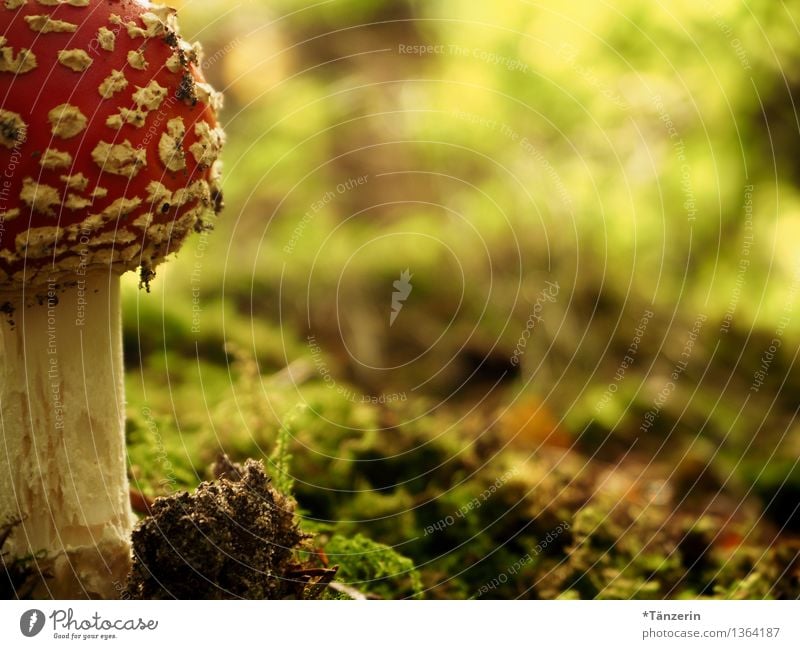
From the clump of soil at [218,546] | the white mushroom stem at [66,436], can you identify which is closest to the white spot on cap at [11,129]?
the white mushroom stem at [66,436]

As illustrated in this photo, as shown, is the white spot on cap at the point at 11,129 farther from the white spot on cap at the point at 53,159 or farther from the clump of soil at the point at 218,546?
the clump of soil at the point at 218,546

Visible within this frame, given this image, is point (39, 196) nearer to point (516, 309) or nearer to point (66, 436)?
point (66, 436)

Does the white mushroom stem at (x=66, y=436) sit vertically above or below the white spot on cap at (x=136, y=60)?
below

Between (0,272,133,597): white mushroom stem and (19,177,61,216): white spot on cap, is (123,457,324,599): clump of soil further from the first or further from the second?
(19,177,61,216): white spot on cap

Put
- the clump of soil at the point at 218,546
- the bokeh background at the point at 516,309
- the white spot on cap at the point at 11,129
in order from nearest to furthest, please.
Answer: the white spot on cap at the point at 11,129
the clump of soil at the point at 218,546
the bokeh background at the point at 516,309

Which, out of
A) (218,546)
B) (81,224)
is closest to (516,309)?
(218,546)
